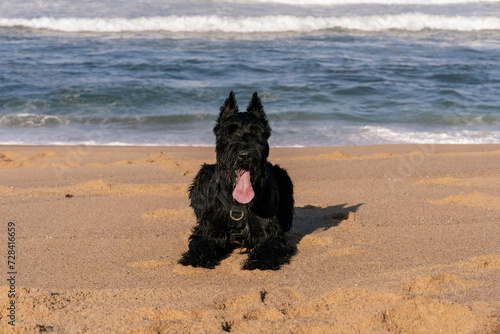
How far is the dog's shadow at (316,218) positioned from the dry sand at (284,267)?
23mm

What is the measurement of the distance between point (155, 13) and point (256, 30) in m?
5.26

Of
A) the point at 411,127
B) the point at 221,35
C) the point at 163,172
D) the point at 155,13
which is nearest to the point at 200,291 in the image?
the point at 163,172

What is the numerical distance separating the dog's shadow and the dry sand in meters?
0.02

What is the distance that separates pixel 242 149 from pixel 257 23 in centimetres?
2261

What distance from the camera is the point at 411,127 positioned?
11.9m

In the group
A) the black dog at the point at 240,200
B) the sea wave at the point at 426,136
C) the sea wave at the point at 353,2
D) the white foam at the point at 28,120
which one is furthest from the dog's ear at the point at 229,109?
the sea wave at the point at 353,2

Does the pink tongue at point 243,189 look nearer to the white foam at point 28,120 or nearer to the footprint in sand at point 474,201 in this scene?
the footprint in sand at point 474,201

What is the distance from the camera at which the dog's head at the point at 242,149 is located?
14.6ft

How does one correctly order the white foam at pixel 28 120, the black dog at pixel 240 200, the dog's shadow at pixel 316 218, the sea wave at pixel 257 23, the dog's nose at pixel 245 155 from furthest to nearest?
the sea wave at pixel 257 23 < the white foam at pixel 28 120 < the dog's shadow at pixel 316 218 < the black dog at pixel 240 200 < the dog's nose at pixel 245 155

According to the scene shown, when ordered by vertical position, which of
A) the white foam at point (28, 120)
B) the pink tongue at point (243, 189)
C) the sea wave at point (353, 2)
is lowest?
the white foam at point (28, 120)

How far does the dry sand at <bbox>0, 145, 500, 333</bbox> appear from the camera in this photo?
12.0ft

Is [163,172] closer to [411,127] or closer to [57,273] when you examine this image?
[57,273]

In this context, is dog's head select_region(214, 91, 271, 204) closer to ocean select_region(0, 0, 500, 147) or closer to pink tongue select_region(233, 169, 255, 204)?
pink tongue select_region(233, 169, 255, 204)

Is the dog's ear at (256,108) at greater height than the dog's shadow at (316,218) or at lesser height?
greater
